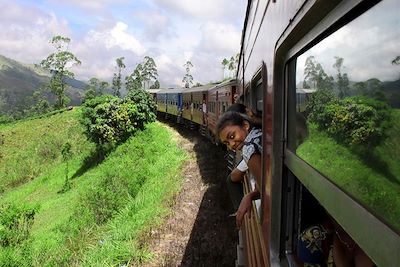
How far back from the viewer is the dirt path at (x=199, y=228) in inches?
300

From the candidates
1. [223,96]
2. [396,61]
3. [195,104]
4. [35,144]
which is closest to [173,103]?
[195,104]

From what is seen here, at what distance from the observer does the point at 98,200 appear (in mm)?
15070

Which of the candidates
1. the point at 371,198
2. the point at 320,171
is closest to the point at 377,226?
the point at 371,198

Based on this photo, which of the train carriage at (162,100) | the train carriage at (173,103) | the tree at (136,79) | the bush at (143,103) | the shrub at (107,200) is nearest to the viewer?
the shrub at (107,200)

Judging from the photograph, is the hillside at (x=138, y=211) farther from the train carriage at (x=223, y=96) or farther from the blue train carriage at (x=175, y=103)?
the blue train carriage at (x=175, y=103)

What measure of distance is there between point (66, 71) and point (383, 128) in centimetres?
5403

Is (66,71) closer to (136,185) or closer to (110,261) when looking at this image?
(136,185)

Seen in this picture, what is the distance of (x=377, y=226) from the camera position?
0.87 m

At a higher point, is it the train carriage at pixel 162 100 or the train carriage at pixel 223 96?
the train carriage at pixel 223 96

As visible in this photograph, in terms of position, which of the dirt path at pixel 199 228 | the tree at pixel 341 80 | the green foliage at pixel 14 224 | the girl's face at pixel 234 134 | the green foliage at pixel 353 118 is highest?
the tree at pixel 341 80

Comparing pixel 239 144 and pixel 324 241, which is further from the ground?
pixel 239 144

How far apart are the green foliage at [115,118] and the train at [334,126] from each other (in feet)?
73.7

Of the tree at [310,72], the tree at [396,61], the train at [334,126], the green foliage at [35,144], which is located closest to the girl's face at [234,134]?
the train at [334,126]

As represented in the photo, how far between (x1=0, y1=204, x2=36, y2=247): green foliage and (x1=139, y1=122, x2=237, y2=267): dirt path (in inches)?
310
